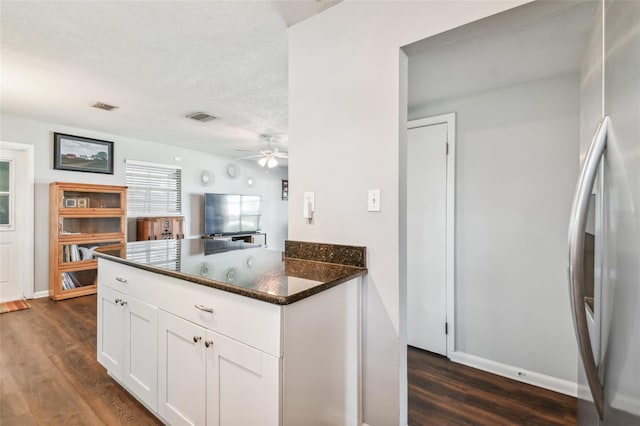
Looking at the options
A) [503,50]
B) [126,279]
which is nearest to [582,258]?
[503,50]

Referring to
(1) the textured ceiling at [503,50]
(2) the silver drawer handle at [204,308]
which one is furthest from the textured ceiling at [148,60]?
(2) the silver drawer handle at [204,308]

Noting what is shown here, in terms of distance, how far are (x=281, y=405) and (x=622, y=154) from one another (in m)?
1.24

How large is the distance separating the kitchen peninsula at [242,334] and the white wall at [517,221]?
1383 millimetres

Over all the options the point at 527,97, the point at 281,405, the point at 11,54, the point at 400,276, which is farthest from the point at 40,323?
the point at 527,97

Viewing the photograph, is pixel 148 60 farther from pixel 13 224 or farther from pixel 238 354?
pixel 13 224

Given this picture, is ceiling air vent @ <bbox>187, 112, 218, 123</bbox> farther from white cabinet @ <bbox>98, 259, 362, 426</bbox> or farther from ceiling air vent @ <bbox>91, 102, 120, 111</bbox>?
white cabinet @ <bbox>98, 259, 362, 426</bbox>

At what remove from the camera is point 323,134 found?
1.77m

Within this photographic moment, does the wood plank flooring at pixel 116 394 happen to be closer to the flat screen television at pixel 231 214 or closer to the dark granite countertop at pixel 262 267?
the dark granite countertop at pixel 262 267

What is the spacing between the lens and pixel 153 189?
5.38m

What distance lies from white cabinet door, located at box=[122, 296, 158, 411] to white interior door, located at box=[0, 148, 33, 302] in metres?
3.48

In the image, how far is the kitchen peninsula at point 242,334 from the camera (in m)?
1.17

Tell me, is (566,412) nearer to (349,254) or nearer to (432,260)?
(432,260)

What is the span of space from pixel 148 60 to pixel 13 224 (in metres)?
3.46

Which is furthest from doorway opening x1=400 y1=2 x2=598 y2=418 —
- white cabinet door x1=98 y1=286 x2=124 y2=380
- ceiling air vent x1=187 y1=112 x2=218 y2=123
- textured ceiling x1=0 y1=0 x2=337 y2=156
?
ceiling air vent x1=187 y1=112 x2=218 y2=123
